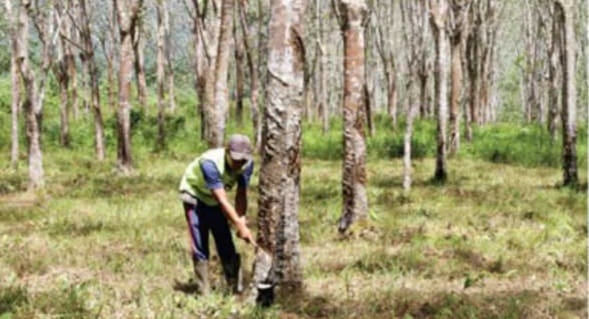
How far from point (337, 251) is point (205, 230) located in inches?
87.3

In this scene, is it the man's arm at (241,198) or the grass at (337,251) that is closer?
the grass at (337,251)

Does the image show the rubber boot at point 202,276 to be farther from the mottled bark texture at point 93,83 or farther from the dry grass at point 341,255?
the mottled bark texture at point 93,83

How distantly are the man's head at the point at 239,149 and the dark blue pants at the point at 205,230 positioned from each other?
78 cm

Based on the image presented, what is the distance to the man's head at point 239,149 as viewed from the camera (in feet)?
19.8

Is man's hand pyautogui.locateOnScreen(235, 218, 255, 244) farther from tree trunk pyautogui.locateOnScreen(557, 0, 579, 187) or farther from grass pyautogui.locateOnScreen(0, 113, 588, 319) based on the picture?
tree trunk pyautogui.locateOnScreen(557, 0, 579, 187)

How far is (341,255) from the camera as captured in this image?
8.39 m

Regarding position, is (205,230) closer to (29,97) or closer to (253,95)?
(29,97)

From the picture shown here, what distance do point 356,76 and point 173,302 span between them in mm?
4368

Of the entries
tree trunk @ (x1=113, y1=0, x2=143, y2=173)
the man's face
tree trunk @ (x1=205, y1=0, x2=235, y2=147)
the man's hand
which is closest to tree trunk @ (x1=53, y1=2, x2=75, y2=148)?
tree trunk @ (x1=113, y1=0, x2=143, y2=173)

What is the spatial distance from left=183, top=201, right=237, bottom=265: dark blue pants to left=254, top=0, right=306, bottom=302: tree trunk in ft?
2.73

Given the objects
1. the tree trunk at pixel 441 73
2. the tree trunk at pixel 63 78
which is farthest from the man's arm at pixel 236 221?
the tree trunk at pixel 63 78

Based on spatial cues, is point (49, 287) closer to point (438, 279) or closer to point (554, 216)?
point (438, 279)

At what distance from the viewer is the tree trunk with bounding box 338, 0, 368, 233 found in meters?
9.62

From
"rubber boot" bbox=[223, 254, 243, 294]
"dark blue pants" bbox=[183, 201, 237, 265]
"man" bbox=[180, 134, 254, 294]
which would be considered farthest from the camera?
"rubber boot" bbox=[223, 254, 243, 294]
